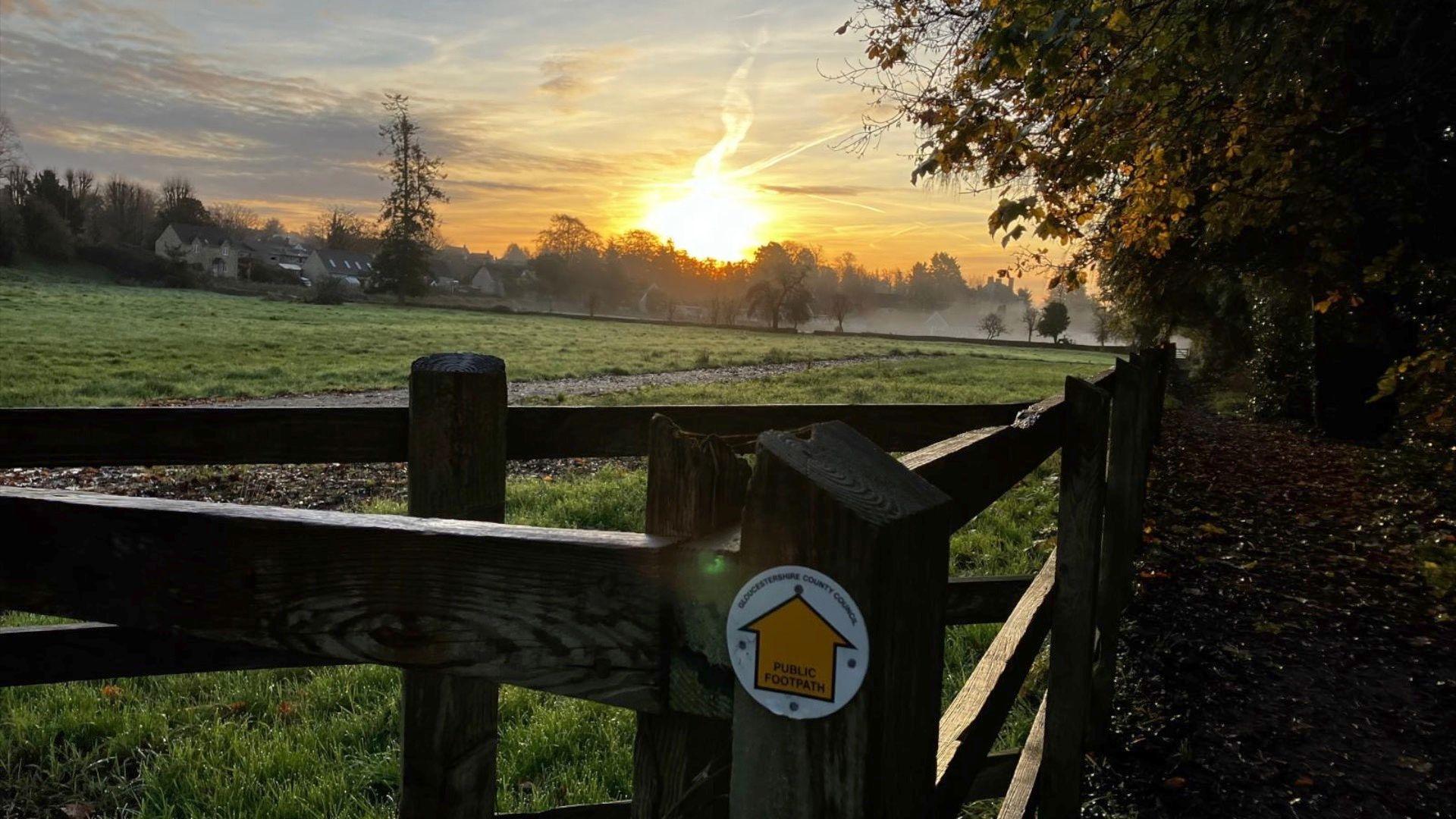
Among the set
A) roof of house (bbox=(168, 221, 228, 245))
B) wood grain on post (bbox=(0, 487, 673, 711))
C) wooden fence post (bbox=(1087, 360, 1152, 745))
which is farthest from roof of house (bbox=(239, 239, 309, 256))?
wood grain on post (bbox=(0, 487, 673, 711))

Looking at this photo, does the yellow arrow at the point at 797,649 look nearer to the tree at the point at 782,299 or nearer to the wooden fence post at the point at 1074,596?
the wooden fence post at the point at 1074,596

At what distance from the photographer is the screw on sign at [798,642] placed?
3.63 feet

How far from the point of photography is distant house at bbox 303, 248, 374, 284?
11062cm

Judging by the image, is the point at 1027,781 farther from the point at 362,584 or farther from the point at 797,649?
the point at 362,584

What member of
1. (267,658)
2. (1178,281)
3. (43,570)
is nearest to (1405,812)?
(267,658)

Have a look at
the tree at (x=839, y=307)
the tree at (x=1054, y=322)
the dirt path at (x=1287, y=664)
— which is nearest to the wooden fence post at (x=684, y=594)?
the dirt path at (x=1287, y=664)

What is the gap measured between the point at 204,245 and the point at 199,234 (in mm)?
2101

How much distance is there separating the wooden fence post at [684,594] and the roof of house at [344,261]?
11750 centimetres

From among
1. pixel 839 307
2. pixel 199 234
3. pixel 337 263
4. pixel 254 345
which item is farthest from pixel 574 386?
pixel 337 263

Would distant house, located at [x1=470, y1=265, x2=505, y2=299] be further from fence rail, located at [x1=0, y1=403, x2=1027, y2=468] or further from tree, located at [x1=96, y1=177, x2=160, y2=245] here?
fence rail, located at [x1=0, y1=403, x2=1027, y2=468]

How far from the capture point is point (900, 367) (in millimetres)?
37719

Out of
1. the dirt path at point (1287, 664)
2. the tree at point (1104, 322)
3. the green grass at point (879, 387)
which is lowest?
the dirt path at point (1287, 664)

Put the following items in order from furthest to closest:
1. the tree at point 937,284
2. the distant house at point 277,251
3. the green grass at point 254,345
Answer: the tree at point 937,284
the distant house at point 277,251
the green grass at point 254,345

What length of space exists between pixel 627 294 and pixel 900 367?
6594 centimetres
